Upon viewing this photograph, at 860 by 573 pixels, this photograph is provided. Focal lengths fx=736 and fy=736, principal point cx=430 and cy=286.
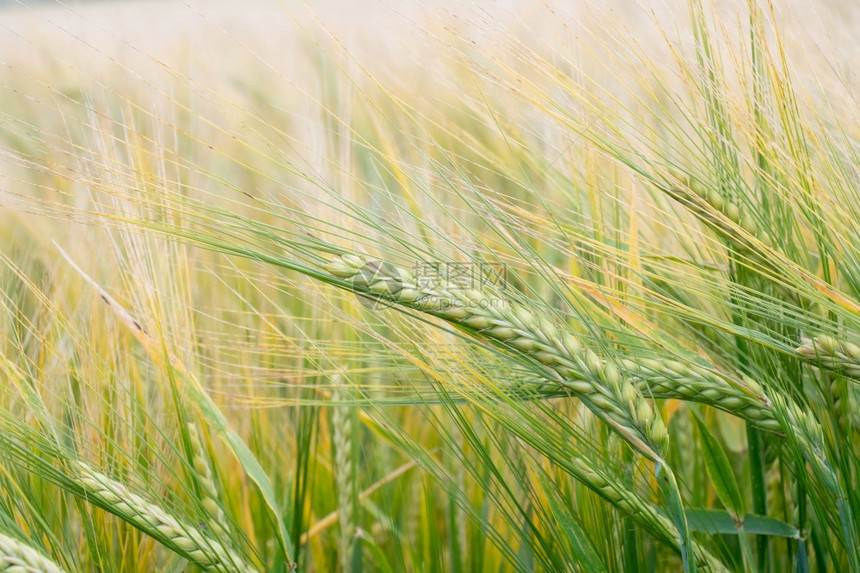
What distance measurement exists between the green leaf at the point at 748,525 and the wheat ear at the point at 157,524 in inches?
17.4

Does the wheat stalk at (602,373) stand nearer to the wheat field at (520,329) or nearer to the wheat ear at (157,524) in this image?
the wheat field at (520,329)

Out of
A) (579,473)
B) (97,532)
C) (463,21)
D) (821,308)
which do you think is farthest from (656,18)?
(97,532)

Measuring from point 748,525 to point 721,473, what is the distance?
7 centimetres

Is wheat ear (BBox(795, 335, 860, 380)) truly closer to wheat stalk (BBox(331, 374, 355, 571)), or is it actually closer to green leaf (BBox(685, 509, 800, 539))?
green leaf (BBox(685, 509, 800, 539))

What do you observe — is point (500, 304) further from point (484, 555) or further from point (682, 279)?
point (484, 555)

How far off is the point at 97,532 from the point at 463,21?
623mm

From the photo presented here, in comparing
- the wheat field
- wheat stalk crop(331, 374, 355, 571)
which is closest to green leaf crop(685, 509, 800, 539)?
the wheat field

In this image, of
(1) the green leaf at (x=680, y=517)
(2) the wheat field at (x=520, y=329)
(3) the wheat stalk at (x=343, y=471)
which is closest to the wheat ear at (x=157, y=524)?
(2) the wheat field at (x=520, y=329)

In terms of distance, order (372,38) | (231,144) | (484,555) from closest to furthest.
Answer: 1. (484,555)
2. (231,144)
3. (372,38)

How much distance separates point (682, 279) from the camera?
0.73m

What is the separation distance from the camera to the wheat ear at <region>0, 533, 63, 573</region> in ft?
1.75

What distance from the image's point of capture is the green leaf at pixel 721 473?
2.36 ft

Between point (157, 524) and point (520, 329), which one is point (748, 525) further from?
point (157, 524)

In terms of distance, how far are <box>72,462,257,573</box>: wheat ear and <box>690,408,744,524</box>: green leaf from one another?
46 cm
